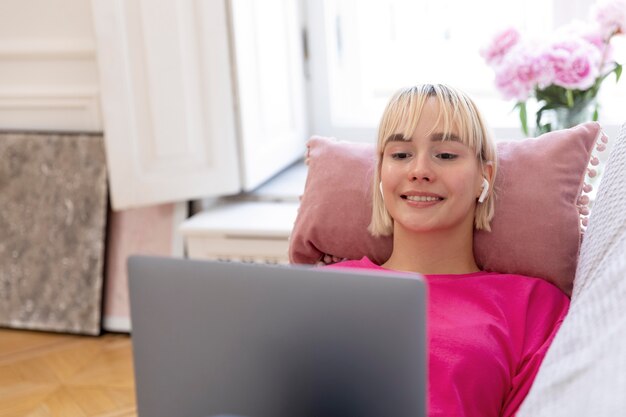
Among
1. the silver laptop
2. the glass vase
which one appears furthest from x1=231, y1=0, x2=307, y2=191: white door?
the silver laptop

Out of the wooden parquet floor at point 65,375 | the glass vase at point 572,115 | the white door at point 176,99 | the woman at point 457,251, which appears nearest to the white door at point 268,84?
the white door at point 176,99

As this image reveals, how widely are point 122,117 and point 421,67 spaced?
951 mm

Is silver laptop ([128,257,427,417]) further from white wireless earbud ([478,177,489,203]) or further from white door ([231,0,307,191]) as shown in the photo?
white door ([231,0,307,191])

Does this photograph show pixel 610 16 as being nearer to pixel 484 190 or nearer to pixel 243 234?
pixel 484 190

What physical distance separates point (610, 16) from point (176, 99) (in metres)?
1.18

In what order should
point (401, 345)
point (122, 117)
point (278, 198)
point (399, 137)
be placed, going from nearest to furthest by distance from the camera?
point (401, 345) < point (399, 137) < point (122, 117) < point (278, 198)

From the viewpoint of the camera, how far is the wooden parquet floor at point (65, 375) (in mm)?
2703

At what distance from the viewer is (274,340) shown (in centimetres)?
118

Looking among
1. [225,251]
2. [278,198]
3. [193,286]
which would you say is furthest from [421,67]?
[193,286]

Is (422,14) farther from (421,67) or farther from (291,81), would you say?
(291,81)

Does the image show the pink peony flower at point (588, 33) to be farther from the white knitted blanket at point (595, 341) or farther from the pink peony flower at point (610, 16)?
the white knitted blanket at point (595, 341)

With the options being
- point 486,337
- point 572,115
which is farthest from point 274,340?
point 572,115

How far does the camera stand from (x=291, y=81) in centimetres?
319

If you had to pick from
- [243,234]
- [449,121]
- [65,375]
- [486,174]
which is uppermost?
[449,121]
